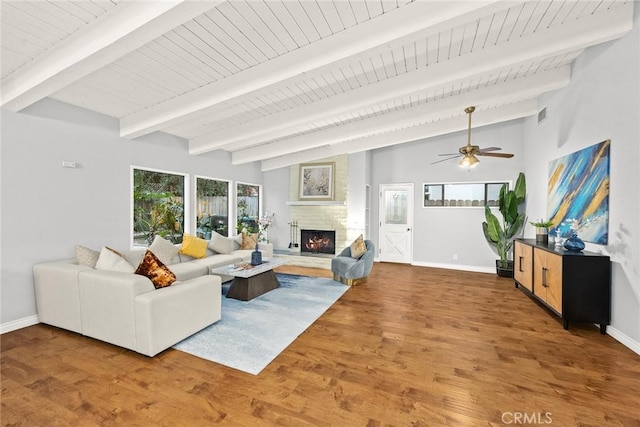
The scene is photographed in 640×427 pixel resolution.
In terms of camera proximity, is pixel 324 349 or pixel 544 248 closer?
pixel 324 349

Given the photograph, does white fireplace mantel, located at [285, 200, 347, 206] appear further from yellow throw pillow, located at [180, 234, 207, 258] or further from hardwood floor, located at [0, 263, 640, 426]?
hardwood floor, located at [0, 263, 640, 426]

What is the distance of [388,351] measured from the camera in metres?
2.65

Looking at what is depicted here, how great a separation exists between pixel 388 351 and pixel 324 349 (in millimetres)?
618

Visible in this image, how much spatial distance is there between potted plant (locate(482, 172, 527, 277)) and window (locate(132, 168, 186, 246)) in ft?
20.4

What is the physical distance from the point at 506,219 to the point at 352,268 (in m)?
A: 3.42

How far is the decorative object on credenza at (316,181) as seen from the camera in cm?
721

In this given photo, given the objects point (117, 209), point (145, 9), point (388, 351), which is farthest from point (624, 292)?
point (117, 209)

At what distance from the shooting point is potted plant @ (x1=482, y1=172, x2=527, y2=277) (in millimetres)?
5504

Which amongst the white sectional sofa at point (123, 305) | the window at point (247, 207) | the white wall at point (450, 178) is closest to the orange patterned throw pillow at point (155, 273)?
the white sectional sofa at point (123, 305)

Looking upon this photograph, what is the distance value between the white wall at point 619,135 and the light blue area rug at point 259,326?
3.25 meters

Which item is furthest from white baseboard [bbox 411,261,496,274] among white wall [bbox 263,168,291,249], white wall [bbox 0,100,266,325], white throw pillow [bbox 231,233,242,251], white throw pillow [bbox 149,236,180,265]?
white wall [bbox 0,100,266,325]

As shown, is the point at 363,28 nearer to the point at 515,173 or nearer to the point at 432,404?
the point at 432,404

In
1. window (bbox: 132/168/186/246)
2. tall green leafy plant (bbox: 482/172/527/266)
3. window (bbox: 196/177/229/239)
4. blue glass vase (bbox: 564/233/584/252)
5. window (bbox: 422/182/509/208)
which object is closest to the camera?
blue glass vase (bbox: 564/233/584/252)

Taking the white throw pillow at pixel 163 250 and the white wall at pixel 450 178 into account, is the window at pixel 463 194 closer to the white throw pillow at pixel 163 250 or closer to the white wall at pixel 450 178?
the white wall at pixel 450 178
